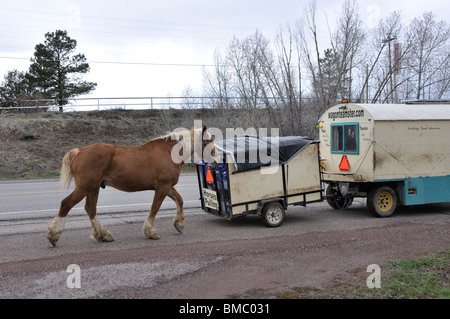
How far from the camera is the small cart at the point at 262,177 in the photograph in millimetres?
8984

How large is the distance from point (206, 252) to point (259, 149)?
2832 mm

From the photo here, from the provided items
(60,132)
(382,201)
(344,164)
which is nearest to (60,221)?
(344,164)

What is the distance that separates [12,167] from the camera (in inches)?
917

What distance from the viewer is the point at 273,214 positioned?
9297 millimetres

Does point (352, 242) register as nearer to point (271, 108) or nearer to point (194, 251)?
point (194, 251)

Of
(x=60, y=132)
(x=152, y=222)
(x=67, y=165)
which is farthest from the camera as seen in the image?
(x=60, y=132)

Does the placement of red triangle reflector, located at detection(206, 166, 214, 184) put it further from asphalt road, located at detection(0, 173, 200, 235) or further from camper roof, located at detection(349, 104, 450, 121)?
camper roof, located at detection(349, 104, 450, 121)

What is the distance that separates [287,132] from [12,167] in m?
15.3

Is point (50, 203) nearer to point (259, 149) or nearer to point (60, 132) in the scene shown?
point (259, 149)

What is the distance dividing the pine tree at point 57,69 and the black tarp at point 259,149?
32.1 meters

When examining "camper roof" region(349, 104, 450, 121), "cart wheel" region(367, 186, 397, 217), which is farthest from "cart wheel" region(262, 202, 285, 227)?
"camper roof" region(349, 104, 450, 121)

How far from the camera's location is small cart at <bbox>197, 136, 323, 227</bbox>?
8984 mm

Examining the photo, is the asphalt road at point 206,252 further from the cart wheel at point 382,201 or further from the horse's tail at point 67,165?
the horse's tail at point 67,165
